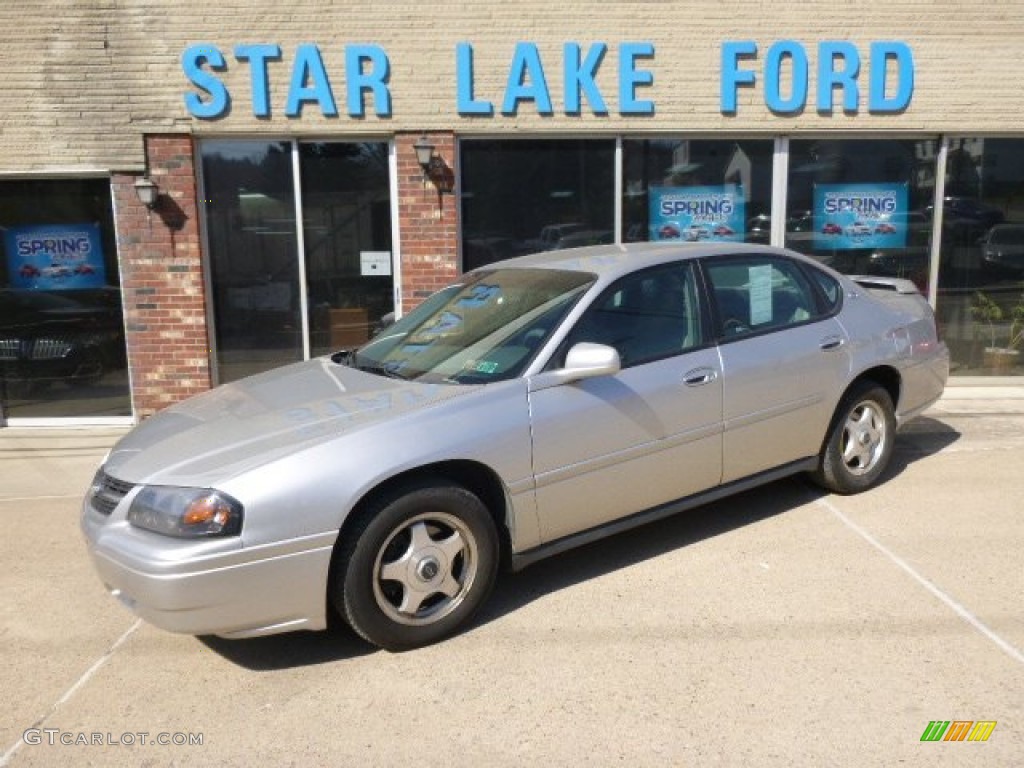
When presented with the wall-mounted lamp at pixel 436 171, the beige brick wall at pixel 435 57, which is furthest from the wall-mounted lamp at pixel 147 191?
the wall-mounted lamp at pixel 436 171

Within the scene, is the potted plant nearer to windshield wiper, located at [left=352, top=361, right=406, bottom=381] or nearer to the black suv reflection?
windshield wiper, located at [left=352, top=361, right=406, bottom=381]

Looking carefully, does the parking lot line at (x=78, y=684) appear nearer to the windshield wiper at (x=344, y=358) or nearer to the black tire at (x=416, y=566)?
the black tire at (x=416, y=566)

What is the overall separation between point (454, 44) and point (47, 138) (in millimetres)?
3669

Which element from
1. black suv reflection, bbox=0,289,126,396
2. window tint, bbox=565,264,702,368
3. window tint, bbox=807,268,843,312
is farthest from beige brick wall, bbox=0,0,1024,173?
window tint, bbox=565,264,702,368

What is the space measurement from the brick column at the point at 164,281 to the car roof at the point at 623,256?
3.92 m

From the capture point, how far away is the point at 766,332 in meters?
4.73

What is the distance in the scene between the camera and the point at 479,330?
14.3 ft

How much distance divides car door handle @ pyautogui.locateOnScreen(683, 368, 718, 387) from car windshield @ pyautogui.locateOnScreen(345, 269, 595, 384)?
2.24 ft

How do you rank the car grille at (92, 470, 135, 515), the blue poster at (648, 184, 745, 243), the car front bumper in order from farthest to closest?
1. the blue poster at (648, 184, 745, 243)
2. the car grille at (92, 470, 135, 515)
3. the car front bumper

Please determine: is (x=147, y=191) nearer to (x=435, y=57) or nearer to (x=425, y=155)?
(x=425, y=155)

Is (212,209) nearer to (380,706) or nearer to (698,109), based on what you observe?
(698,109)

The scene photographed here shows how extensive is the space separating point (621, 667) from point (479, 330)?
5.83 feet

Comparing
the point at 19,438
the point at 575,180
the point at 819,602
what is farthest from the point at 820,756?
the point at 19,438

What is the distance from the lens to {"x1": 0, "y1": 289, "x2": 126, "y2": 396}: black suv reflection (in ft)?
26.6
